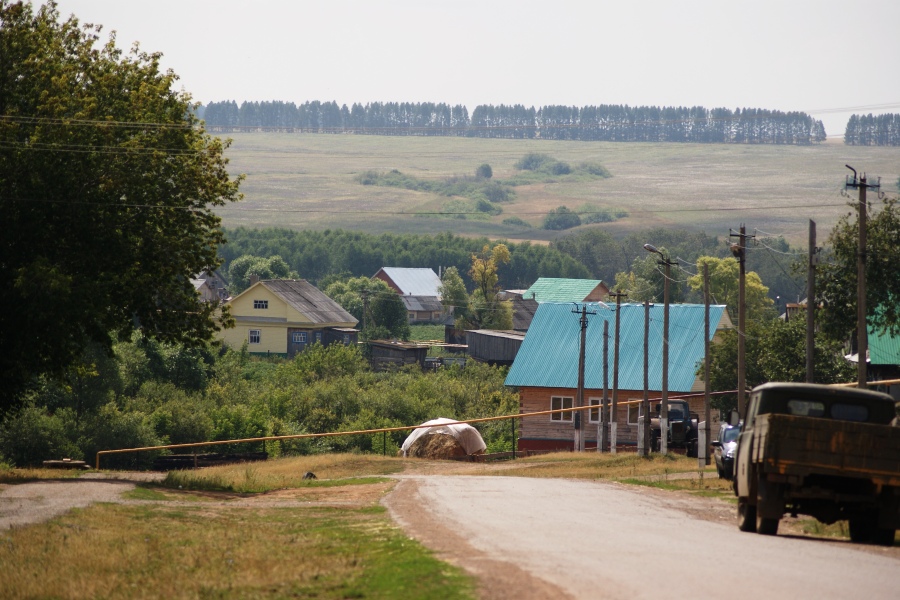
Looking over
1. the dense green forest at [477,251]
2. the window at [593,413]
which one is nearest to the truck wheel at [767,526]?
the window at [593,413]

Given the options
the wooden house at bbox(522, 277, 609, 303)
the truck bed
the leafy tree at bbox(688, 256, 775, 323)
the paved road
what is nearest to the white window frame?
the paved road

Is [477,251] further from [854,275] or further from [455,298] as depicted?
[854,275]

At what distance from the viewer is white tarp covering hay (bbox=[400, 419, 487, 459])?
46.0m

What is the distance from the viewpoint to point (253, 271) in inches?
5428

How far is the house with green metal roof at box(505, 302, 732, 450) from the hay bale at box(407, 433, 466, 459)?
53.0 ft

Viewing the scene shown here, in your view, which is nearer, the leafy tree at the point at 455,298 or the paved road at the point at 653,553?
the paved road at the point at 653,553

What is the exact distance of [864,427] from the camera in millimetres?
15586

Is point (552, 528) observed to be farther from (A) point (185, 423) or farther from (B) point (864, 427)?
(A) point (185, 423)

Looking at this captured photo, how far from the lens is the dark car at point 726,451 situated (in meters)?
27.5

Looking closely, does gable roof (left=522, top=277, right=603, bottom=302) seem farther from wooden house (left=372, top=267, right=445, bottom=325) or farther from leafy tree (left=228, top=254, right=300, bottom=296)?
leafy tree (left=228, top=254, right=300, bottom=296)

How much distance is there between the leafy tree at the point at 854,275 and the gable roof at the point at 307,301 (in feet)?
221

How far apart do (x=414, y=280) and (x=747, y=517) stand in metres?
142

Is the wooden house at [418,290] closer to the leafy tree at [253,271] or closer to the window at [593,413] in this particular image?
the leafy tree at [253,271]

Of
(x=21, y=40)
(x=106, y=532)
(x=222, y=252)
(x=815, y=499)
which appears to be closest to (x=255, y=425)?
(x=21, y=40)
